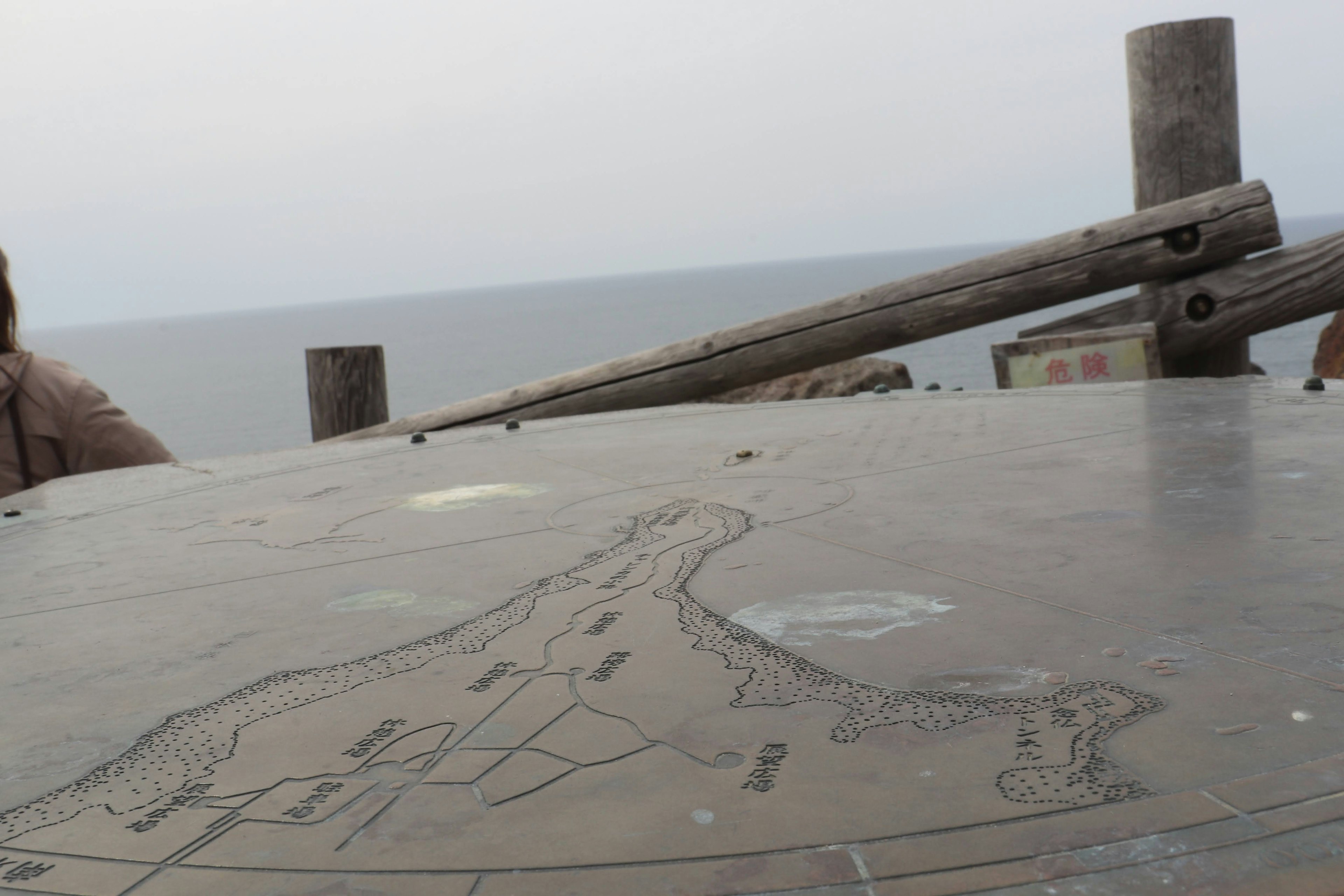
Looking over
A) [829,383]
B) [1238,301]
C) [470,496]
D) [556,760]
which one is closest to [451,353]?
[829,383]

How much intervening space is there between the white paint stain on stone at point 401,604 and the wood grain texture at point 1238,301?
426 cm

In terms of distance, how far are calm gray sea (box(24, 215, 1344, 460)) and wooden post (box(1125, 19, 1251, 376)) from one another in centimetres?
484

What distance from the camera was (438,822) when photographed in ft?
3.94

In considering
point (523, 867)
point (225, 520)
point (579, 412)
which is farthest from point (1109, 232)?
point (523, 867)

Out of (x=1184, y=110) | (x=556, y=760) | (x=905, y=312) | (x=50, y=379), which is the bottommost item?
(x=556, y=760)

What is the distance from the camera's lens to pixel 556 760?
52.2 inches

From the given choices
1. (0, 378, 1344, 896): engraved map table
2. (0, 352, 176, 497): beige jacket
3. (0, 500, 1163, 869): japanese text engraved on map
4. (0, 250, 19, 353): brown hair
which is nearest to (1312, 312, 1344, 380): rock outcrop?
(0, 378, 1344, 896): engraved map table

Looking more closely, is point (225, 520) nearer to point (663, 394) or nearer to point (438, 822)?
point (438, 822)

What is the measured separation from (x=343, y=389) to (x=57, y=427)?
2.87 metres

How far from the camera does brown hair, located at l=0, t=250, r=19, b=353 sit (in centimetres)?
375

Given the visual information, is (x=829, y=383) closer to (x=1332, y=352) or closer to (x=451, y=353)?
(x=1332, y=352)

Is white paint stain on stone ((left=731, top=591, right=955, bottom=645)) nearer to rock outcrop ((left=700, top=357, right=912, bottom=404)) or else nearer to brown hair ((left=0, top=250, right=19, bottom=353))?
brown hair ((left=0, top=250, right=19, bottom=353))

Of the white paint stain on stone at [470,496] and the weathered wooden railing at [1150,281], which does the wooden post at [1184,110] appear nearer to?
the weathered wooden railing at [1150,281]

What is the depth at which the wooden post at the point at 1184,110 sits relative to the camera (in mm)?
5672
